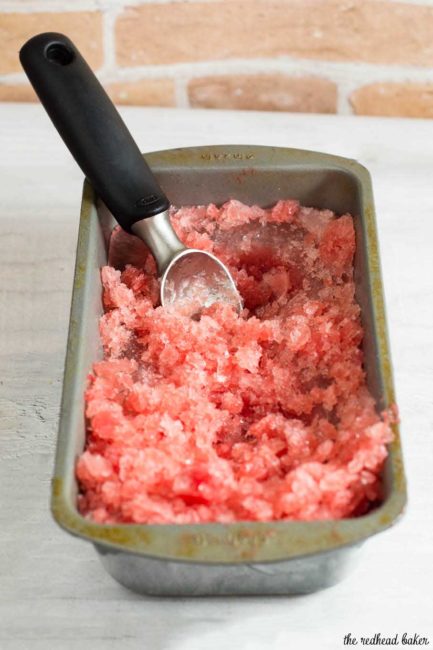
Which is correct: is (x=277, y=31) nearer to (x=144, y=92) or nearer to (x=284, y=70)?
(x=284, y=70)

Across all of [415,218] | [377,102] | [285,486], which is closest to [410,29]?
[377,102]

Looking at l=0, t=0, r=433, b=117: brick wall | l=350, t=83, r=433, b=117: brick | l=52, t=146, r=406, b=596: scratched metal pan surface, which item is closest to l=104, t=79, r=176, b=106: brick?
l=0, t=0, r=433, b=117: brick wall

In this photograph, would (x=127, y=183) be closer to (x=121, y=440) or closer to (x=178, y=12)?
(x=121, y=440)

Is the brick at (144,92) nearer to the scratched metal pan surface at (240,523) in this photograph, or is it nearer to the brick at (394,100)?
the brick at (394,100)

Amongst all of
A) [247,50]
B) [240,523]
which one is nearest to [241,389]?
[240,523]

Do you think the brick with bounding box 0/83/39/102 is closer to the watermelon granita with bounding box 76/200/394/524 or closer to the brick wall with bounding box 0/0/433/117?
the brick wall with bounding box 0/0/433/117

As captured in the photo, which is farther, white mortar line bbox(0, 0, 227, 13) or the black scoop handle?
white mortar line bbox(0, 0, 227, 13)

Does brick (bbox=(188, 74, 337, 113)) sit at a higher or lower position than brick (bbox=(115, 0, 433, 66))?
lower
